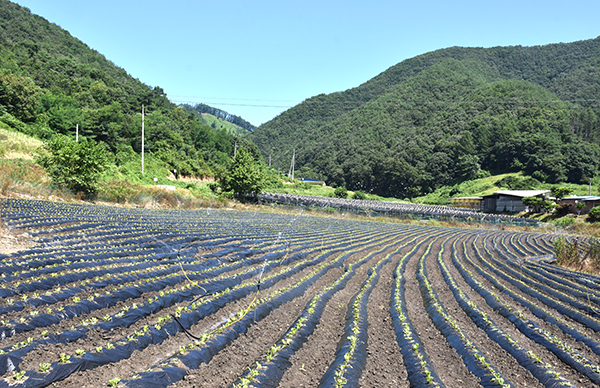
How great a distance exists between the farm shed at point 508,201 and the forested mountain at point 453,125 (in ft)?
88.6

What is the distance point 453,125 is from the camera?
4040 inches

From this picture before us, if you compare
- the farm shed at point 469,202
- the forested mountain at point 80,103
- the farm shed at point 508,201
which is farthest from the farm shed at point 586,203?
the forested mountain at point 80,103

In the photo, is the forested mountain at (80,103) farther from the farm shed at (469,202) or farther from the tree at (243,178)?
the farm shed at (469,202)

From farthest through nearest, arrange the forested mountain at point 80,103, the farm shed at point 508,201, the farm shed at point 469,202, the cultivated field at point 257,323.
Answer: the farm shed at point 469,202 → the farm shed at point 508,201 → the forested mountain at point 80,103 → the cultivated field at point 257,323

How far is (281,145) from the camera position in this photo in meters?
133

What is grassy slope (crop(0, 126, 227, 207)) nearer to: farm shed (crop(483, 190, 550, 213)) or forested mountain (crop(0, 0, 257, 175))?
forested mountain (crop(0, 0, 257, 175))

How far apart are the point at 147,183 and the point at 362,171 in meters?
70.5

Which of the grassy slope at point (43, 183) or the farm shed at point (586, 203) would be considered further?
the farm shed at point (586, 203)

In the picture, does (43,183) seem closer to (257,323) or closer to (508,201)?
(257,323)

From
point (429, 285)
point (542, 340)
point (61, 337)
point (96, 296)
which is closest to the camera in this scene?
point (61, 337)

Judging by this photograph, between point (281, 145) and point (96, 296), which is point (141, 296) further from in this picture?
point (281, 145)

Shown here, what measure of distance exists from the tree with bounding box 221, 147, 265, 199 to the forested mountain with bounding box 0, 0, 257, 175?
12589mm

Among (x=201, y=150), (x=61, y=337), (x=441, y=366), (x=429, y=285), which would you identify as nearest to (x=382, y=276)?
(x=429, y=285)

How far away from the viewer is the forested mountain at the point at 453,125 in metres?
84.7
